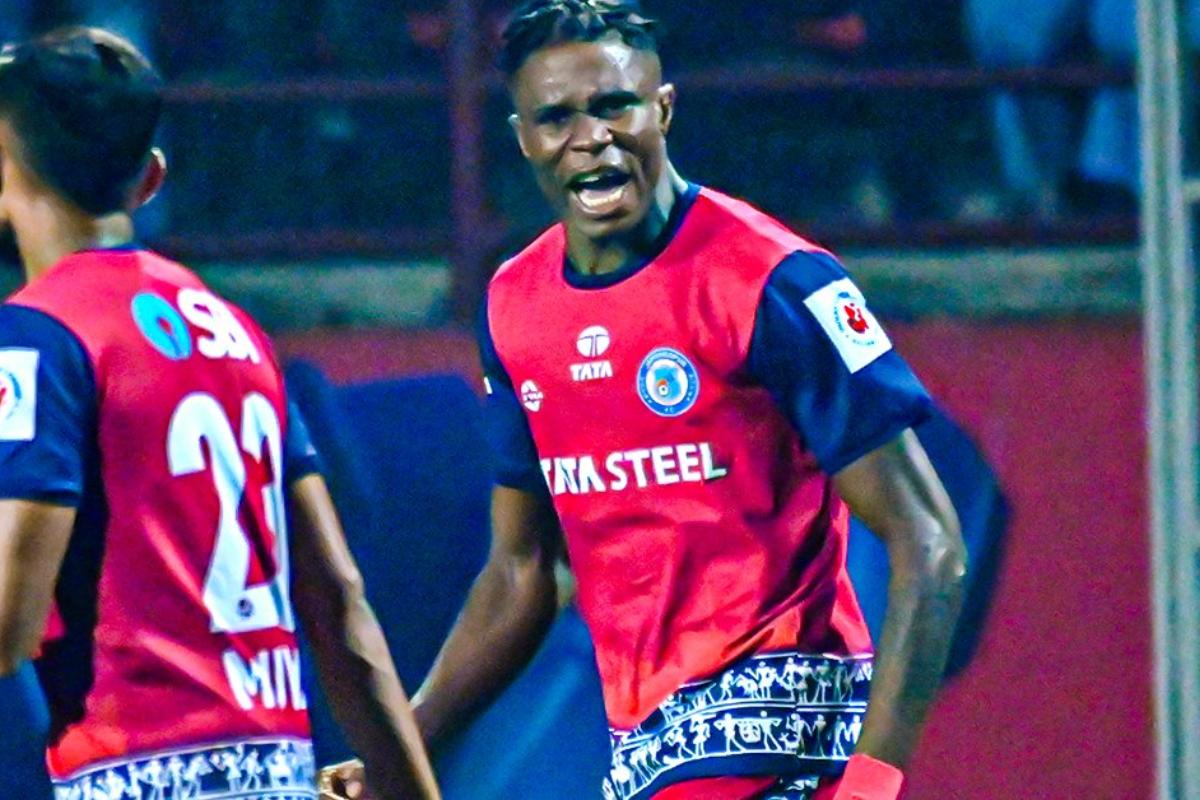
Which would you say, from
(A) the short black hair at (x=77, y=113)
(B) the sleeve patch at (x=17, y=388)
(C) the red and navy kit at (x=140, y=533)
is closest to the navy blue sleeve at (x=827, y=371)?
(C) the red and navy kit at (x=140, y=533)

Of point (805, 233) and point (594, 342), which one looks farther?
point (805, 233)

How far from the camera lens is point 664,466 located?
3043 mm

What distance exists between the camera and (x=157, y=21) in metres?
6.04

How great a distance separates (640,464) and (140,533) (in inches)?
28.3

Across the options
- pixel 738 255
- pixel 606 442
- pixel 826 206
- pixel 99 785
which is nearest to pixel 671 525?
pixel 606 442

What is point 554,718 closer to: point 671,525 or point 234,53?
point 234,53

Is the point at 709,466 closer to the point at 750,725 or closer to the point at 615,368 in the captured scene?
the point at 615,368

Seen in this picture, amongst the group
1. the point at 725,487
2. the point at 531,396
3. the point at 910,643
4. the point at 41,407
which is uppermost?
the point at 41,407

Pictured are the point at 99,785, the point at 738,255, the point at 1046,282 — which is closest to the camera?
the point at 99,785

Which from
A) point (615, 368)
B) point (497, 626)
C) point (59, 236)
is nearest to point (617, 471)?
point (615, 368)

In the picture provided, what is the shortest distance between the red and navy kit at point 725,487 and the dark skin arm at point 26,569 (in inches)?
31.5

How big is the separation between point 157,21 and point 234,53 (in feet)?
0.69

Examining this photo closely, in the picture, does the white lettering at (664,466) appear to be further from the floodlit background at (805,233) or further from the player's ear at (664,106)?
the floodlit background at (805,233)

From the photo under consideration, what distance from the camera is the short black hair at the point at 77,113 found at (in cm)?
271
